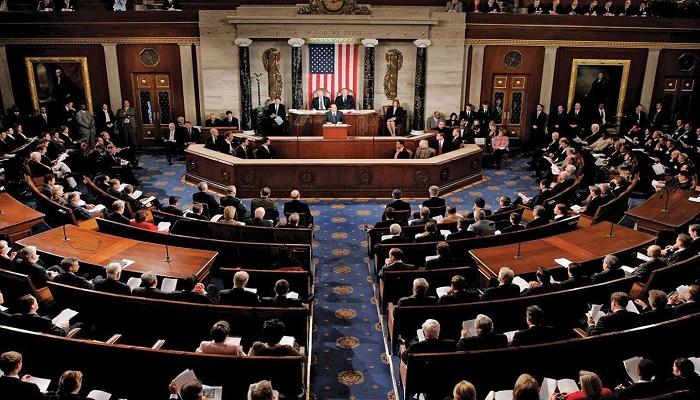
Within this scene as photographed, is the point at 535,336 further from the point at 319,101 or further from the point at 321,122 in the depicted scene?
the point at 319,101

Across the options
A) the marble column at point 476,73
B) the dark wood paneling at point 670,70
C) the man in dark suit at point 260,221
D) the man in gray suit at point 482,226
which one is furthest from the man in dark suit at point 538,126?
the man in dark suit at point 260,221

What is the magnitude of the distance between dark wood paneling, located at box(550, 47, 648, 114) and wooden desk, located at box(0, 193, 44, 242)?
555 inches

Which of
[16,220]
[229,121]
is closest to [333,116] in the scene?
[229,121]

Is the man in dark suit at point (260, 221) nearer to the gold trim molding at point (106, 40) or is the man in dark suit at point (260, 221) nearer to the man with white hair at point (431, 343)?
the man with white hair at point (431, 343)

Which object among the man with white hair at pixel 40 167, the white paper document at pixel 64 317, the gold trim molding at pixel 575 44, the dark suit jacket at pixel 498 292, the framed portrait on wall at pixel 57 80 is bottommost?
the white paper document at pixel 64 317

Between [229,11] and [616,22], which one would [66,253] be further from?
[616,22]

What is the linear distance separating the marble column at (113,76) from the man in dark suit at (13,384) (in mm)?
13324

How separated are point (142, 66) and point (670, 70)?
1542 cm

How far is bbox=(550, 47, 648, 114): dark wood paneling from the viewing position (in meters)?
16.9

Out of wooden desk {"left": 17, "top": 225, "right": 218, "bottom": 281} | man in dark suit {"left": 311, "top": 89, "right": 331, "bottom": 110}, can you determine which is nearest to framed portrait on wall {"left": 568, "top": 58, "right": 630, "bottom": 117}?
man in dark suit {"left": 311, "top": 89, "right": 331, "bottom": 110}

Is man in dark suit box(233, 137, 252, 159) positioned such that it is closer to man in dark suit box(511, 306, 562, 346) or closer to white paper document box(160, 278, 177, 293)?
white paper document box(160, 278, 177, 293)

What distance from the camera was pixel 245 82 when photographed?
53.7ft

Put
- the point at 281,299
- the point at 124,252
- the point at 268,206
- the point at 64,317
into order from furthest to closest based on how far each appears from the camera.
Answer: the point at 268,206, the point at 124,252, the point at 281,299, the point at 64,317

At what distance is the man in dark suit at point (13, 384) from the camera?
437 centimetres
